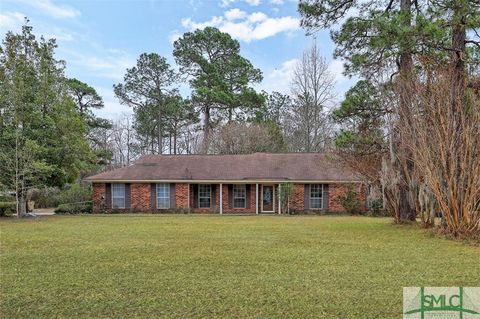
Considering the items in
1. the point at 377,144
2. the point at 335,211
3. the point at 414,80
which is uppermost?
the point at 414,80

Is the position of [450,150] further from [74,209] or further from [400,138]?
[74,209]

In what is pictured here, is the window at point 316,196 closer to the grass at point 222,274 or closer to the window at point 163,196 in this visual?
the window at point 163,196

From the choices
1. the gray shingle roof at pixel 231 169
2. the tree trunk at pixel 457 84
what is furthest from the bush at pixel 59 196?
the tree trunk at pixel 457 84

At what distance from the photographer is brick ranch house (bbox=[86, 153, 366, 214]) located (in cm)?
2198

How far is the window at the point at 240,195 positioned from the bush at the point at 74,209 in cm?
800

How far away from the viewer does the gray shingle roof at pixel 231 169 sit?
22172 millimetres

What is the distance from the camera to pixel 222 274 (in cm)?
625

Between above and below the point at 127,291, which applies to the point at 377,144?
above

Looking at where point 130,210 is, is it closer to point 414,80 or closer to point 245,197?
point 245,197

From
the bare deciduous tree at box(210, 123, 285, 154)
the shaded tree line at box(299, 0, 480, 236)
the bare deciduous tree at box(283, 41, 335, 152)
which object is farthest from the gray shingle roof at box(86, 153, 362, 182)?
the bare deciduous tree at box(283, 41, 335, 152)

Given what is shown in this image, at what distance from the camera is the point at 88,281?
582 centimetres

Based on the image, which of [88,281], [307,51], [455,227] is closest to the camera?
[88,281]

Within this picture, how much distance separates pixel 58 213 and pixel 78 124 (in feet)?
15.8

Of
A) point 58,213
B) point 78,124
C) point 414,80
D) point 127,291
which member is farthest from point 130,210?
point 127,291
